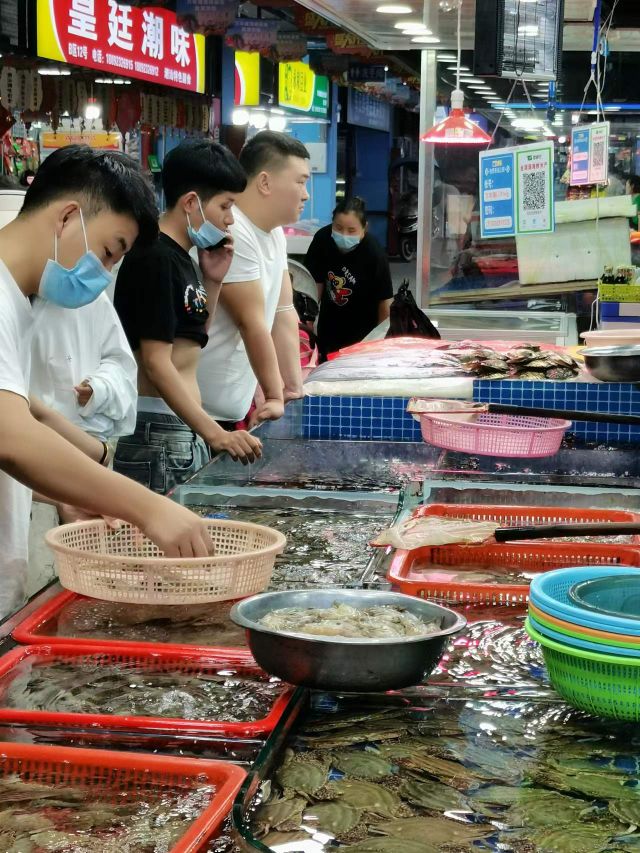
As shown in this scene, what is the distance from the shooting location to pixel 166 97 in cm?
1023

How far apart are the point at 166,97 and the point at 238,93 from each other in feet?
6.98

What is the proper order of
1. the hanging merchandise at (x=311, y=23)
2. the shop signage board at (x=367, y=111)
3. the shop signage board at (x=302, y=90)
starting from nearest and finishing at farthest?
the hanging merchandise at (x=311, y=23), the shop signage board at (x=302, y=90), the shop signage board at (x=367, y=111)

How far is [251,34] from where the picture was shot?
9367 mm

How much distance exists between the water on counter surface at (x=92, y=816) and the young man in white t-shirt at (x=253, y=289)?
274 centimetres

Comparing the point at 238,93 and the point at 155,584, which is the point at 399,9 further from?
the point at 238,93

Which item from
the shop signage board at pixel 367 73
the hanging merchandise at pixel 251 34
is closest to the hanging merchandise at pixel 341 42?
the hanging merchandise at pixel 251 34

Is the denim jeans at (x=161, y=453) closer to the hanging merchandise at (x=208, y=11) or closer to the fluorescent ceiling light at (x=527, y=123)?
the fluorescent ceiling light at (x=527, y=123)

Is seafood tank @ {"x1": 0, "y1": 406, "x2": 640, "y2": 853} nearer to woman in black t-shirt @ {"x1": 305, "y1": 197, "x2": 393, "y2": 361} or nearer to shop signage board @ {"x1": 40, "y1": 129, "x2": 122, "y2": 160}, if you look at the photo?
woman in black t-shirt @ {"x1": 305, "y1": 197, "x2": 393, "y2": 361}

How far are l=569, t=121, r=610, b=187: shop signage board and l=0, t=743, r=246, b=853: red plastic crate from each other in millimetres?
5771

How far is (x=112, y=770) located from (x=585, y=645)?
2.25 feet

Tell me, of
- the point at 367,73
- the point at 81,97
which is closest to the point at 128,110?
the point at 81,97

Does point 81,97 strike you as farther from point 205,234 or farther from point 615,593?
point 615,593

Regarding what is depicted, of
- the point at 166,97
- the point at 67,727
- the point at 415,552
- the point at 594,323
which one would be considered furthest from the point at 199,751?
the point at 166,97

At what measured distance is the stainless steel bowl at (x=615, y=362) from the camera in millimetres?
3879
